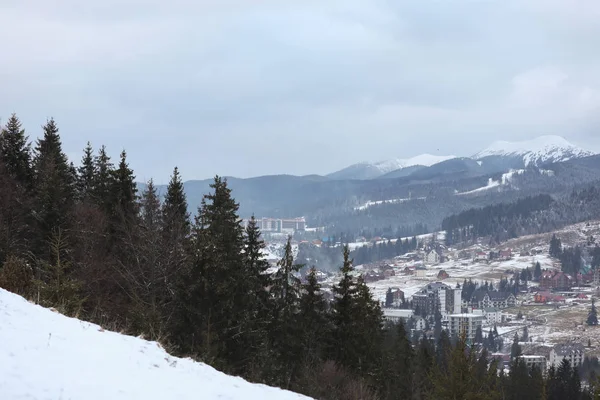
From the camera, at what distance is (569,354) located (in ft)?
383

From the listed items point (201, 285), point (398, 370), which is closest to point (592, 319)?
point (398, 370)

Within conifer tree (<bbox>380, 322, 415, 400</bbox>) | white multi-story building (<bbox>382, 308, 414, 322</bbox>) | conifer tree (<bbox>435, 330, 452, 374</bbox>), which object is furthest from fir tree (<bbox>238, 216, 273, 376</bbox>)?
white multi-story building (<bbox>382, 308, 414, 322</bbox>)

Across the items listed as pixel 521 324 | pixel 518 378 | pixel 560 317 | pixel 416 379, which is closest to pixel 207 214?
pixel 416 379

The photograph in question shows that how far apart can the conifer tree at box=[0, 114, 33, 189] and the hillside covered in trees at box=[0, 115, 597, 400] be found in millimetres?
74

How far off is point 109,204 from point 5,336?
93.5ft

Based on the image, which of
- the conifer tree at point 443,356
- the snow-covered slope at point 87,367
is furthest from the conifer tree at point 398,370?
the snow-covered slope at point 87,367

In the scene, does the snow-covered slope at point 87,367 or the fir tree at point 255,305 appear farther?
the fir tree at point 255,305

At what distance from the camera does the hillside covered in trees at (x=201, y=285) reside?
2183 cm

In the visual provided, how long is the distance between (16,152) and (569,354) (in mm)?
121197

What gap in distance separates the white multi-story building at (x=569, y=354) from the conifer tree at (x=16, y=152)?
375ft

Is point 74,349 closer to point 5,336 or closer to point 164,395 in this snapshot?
point 5,336

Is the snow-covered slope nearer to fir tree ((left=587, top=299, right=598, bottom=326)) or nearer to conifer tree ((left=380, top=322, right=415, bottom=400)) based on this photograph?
conifer tree ((left=380, top=322, right=415, bottom=400))

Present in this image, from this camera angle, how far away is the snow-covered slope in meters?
7.74

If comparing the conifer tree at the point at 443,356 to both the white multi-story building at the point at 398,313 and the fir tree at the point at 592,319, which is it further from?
the fir tree at the point at 592,319
